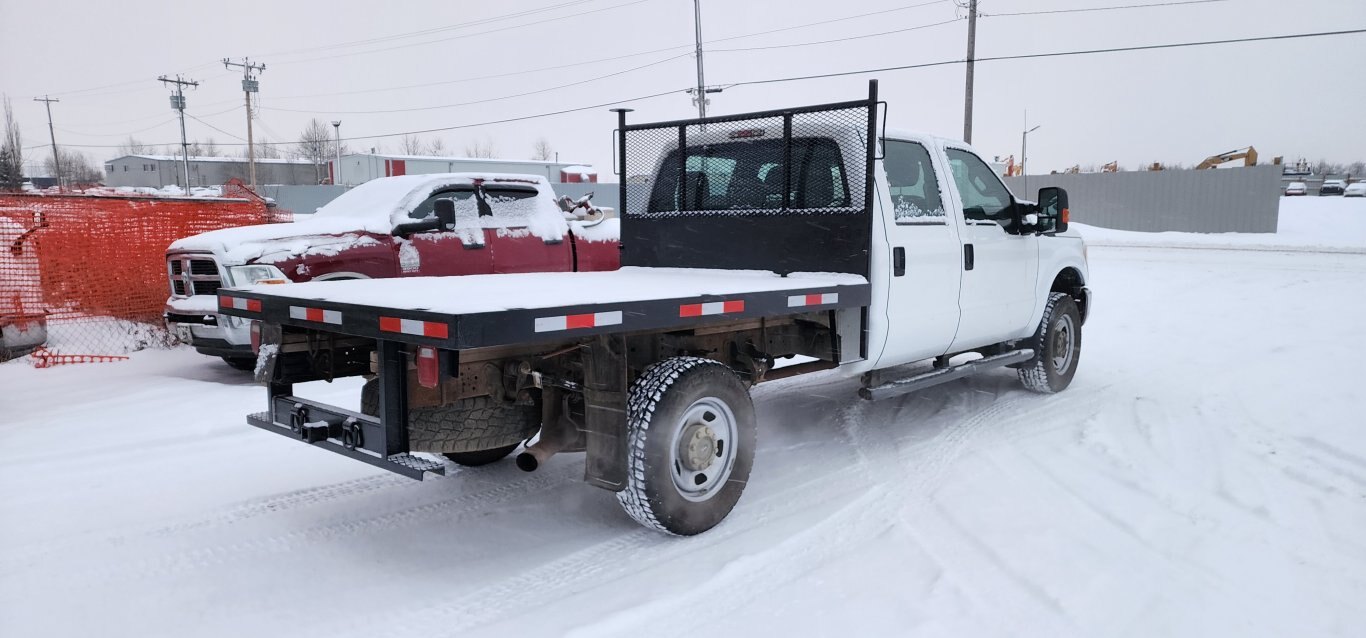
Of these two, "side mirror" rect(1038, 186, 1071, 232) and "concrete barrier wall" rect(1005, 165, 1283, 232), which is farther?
"concrete barrier wall" rect(1005, 165, 1283, 232)

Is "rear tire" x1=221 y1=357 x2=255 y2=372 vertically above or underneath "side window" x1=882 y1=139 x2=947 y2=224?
underneath

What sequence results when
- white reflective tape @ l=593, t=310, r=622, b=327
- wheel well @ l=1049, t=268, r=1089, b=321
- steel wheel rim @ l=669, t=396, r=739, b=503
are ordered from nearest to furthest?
white reflective tape @ l=593, t=310, r=622, b=327, steel wheel rim @ l=669, t=396, r=739, b=503, wheel well @ l=1049, t=268, r=1089, b=321

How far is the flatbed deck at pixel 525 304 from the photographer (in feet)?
10.4

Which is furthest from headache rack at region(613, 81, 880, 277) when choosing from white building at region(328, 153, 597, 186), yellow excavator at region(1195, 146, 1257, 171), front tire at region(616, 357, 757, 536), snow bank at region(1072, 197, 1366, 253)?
white building at region(328, 153, 597, 186)

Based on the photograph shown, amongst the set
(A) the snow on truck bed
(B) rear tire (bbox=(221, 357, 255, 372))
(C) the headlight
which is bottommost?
(B) rear tire (bbox=(221, 357, 255, 372))

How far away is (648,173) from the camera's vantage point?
620cm

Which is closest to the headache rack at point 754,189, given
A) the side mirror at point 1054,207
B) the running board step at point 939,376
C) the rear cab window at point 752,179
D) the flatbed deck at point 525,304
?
the rear cab window at point 752,179

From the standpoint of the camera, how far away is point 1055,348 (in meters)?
7.23

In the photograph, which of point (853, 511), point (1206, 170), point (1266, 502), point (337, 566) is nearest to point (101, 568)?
point (337, 566)

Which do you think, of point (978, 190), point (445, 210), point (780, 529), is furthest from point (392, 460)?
point (978, 190)

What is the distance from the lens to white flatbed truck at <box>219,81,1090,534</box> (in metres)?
3.65

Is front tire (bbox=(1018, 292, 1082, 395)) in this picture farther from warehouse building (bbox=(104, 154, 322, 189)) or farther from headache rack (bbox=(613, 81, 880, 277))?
warehouse building (bbox=(104, 154, 322, 189))

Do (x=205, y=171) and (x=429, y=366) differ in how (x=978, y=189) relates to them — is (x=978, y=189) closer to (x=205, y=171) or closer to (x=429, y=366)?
(x=429, y=366)

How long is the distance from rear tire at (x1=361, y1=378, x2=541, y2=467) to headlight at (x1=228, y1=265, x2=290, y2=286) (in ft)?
11.2
